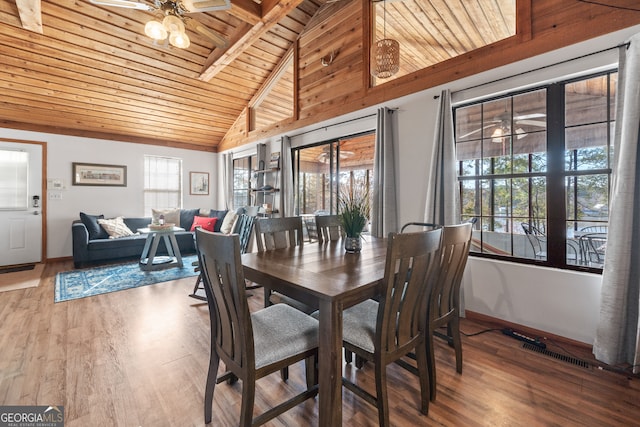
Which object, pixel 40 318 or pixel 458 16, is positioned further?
pixel 458 16

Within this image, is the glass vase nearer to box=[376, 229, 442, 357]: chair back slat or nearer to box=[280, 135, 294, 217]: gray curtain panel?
box=[376, 229, 442, 357]: chair back slat

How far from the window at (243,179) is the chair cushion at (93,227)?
255cm

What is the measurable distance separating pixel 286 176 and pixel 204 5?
296cm

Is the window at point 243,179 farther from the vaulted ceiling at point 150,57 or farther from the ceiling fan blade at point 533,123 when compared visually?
the ceiling fan blade at point 533,123

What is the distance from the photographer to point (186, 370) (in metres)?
1.88

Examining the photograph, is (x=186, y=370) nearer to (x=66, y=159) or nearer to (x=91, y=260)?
(x=91, y=260)

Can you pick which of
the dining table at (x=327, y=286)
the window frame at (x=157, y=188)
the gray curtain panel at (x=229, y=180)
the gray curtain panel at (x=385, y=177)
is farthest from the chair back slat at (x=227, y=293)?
the window frame at (x=157, y=188)

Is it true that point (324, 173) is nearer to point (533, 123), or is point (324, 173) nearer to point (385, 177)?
point (385, 177)

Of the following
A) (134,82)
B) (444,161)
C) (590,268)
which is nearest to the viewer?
(590,268)

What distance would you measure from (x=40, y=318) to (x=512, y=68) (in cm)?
492

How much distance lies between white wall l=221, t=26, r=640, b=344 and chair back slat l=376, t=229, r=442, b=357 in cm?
158

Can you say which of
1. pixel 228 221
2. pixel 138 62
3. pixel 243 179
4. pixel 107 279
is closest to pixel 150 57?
pixel 138 62

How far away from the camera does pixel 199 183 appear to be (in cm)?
682

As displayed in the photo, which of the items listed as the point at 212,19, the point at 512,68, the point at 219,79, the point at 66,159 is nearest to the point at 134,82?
the point at 219,79
